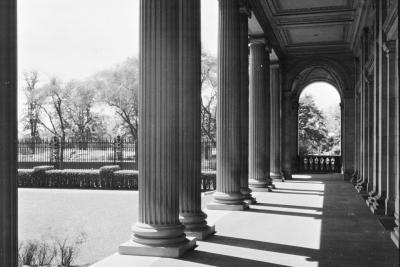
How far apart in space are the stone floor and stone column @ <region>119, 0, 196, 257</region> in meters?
0.53

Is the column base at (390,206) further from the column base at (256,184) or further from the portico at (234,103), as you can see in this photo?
the column base at (256,184)

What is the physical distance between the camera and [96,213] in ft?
72.5

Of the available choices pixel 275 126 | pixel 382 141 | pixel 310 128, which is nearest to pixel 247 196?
pixel 382 141

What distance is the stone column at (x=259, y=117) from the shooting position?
2494 centimetres

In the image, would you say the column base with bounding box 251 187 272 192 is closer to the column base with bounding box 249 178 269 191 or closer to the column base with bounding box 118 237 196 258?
the column base with bounding box 249 178 269 191

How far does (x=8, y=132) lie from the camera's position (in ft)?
18.2

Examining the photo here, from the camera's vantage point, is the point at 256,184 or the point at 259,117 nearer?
the point at 256,184

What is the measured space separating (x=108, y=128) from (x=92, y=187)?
42.7 metres

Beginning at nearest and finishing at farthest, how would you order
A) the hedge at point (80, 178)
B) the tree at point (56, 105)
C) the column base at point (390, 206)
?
1. the column base at point (390, 206)
2. the hedge at point (80, 178)
3. the tree at point (56, 105)

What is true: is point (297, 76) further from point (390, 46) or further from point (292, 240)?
point (292, 240)

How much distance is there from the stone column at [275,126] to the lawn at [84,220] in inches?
262

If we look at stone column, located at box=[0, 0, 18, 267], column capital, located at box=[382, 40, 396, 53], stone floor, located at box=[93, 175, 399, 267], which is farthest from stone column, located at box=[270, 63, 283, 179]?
stone column, located at box=[0, 0, 18, 267]

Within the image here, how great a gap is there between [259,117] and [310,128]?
5921 cm

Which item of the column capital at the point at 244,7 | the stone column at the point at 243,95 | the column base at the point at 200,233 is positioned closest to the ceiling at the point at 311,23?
the column capital at the point at 244,7
